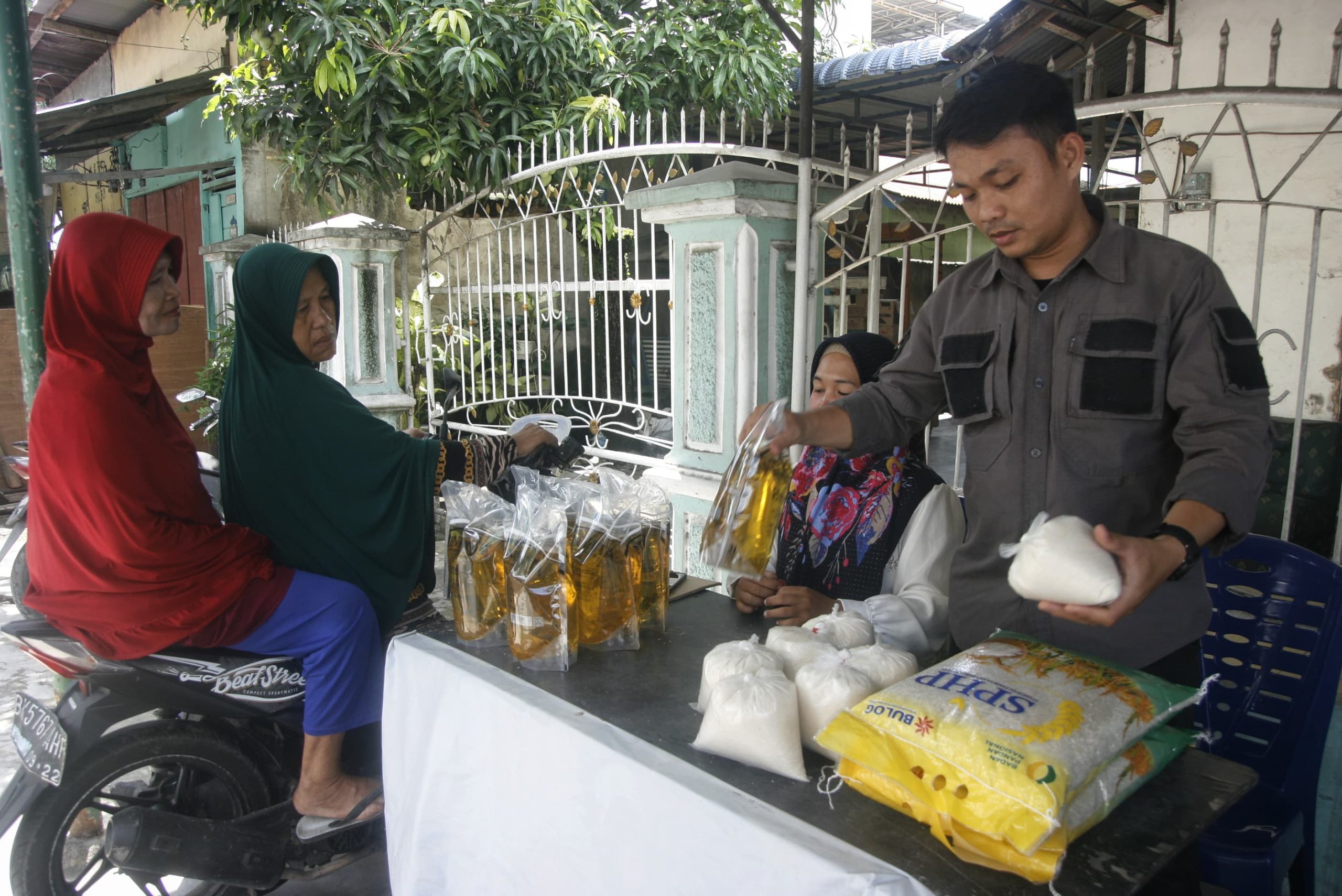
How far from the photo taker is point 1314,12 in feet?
11.9

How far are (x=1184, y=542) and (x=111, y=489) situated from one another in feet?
6.08

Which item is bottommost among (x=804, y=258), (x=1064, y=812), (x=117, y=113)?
(x=1064, y=812)

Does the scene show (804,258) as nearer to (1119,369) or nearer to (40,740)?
(1119,369)

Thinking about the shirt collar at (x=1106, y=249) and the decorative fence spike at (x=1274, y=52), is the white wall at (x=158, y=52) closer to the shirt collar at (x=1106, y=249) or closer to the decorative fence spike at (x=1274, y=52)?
the decorative fence spike at (x=1274, y=52)

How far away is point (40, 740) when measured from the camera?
186 cm

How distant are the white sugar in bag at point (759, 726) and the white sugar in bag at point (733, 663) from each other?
5cm

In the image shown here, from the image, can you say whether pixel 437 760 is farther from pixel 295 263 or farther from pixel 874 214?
pixel 874 214

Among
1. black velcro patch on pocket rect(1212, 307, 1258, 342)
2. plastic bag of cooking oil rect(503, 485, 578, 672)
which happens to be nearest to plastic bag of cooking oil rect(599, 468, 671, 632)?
plastic bag of cooking oil rect(503, 485, 578, 672)

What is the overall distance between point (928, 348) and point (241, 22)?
5.55 metres

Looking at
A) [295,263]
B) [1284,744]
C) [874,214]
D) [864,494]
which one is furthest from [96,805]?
[874,214]

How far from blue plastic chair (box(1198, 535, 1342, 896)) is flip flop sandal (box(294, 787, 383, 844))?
1.71 meters

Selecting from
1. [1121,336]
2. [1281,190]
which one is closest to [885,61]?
[1281,190]

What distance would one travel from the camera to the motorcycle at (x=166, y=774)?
1.86 m

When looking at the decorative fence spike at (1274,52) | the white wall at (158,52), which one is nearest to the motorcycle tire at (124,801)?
the decorative fence spike at (1274,52)
